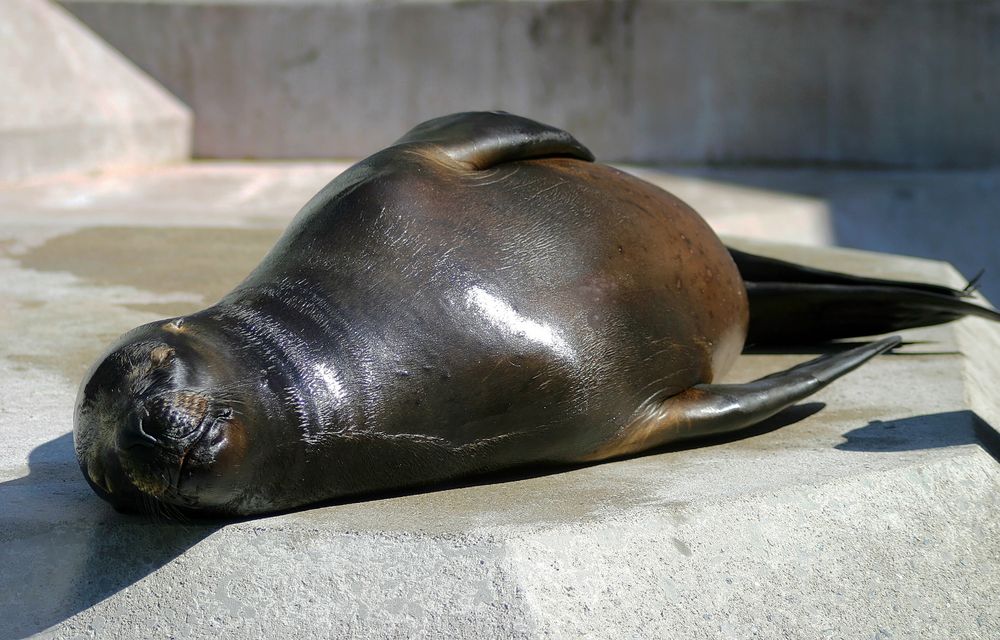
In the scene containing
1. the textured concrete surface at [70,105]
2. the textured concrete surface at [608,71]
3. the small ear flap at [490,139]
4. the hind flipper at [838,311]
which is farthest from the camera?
the textured concrete surface at [608,71]

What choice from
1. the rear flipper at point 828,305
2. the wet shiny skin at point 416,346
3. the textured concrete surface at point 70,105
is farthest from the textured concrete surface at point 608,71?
the wet shiny skin at point 416,346

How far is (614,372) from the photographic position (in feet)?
9.59

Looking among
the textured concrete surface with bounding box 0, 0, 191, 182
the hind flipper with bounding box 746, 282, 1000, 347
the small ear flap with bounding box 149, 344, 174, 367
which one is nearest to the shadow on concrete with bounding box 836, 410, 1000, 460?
the hind flipper with bounding box 746, 282, 1000, 347

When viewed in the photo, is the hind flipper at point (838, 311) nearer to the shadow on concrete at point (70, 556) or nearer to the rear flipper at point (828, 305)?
the rear flipper at point (828, 305)

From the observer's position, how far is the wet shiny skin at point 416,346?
7.75 ft

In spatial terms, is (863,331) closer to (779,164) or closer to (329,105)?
(779,164)

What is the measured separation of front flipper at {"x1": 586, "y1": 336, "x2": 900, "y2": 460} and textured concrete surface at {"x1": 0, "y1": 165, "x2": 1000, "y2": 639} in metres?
0.05

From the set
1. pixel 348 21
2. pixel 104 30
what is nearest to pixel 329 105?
pixel 348 21

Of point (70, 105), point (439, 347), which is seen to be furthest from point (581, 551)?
point (70, 105)

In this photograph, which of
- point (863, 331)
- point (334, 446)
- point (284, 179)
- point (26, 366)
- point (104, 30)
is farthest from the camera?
point (104, 30)

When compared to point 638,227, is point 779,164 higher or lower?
lower

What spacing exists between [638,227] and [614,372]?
1.68 ft

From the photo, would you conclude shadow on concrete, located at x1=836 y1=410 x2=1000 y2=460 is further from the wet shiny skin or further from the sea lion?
the wet shiny skin

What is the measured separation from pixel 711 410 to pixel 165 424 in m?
1.39
